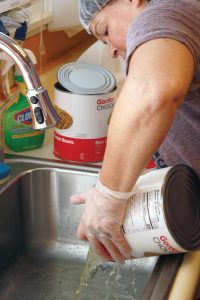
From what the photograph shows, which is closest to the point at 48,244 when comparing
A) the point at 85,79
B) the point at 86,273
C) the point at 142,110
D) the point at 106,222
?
the point at 86,273

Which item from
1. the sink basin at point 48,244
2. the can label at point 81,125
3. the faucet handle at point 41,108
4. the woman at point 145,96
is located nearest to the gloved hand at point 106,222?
the woman at point 145,96

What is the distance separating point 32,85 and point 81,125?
1.36ft

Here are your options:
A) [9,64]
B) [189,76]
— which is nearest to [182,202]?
[189,76]

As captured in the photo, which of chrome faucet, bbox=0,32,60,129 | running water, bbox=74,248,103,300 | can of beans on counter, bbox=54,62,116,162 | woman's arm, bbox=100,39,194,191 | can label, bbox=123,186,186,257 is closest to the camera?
woman's arm, bbox=100,39,194,191

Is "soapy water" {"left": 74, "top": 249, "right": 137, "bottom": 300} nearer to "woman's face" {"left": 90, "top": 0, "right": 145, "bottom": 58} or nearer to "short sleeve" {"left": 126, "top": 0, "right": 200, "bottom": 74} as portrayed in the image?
"woman's face" {"left": 90, "top": 0, "right": 145, "bottom": 58}

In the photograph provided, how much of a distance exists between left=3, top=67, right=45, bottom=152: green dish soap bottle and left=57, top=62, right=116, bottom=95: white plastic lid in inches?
4.2

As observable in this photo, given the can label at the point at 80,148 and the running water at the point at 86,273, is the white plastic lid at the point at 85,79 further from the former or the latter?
the running water at the point at 86,273

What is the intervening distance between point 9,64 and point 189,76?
2.40 feet

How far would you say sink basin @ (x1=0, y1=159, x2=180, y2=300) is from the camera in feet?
3.85

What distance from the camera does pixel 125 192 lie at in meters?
0.77

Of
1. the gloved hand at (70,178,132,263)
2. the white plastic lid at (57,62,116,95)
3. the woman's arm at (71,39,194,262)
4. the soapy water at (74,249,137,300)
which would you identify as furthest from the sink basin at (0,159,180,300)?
the woman's arm at (71,39,194,262)

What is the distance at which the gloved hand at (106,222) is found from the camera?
0.80 m

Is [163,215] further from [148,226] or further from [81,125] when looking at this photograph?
[81,125]

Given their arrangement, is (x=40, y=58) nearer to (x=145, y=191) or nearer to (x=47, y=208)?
(x=47, y=208)
